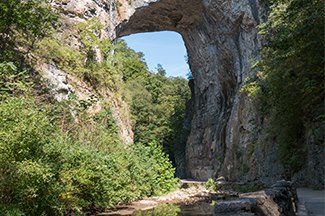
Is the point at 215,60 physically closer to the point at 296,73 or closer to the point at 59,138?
the point at 296,73

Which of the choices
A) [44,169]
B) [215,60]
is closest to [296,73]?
[44,169]

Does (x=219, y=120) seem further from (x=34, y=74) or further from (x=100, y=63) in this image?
(x=34, y=74)

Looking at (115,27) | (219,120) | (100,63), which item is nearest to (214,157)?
(219,120)

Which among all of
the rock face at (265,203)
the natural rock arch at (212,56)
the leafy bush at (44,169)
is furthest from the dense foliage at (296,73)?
the natural rock arch at (212,56)

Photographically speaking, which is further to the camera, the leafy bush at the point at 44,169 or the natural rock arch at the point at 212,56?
the natural rock arch at the point at 212,56

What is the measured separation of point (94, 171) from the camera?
800cm

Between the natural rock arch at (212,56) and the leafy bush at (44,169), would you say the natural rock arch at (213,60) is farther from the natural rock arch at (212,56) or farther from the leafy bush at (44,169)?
the leafy bush at (44,169)

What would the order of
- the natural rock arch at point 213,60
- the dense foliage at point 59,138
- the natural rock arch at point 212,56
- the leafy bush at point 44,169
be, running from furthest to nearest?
the natural rock arch at point 212,56
the natural rock arch at point 213,60
the dense foliage at point 59,138
the leafy bush at point 44,169

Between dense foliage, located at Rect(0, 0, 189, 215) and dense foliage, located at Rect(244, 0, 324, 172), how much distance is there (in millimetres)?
5382

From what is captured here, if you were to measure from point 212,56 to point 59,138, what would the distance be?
74.6 feet

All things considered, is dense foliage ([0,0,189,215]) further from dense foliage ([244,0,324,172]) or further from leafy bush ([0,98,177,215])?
dense foliage ([244,0,324,172])

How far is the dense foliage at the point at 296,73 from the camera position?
363 inches

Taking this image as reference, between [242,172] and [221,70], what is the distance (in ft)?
33.5

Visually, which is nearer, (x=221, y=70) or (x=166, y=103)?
(x=221, y=70)
